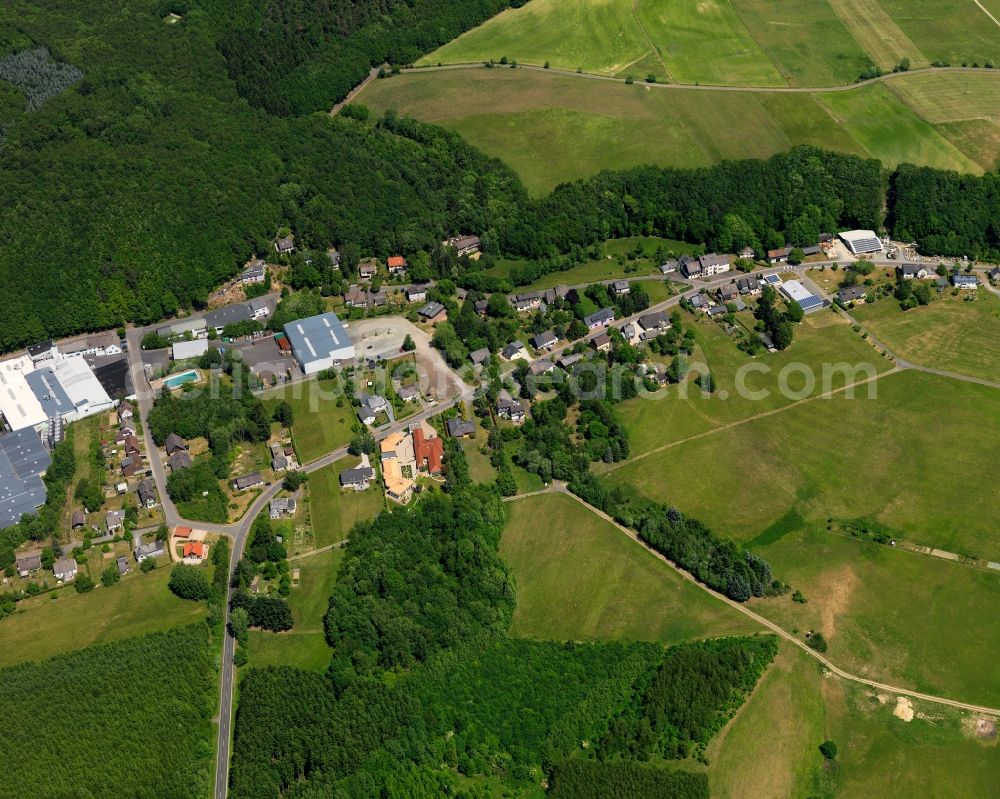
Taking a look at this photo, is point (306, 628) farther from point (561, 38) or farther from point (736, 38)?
point (736, 38)

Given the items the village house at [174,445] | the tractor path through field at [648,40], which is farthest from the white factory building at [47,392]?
the tractor path through field at [648,40]

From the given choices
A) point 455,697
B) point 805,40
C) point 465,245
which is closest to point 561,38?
point 805,40

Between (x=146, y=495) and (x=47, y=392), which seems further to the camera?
(x=47, y=392)

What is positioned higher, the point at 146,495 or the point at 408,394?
the point at 146,495

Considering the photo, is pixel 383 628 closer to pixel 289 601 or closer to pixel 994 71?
pixel 289 601

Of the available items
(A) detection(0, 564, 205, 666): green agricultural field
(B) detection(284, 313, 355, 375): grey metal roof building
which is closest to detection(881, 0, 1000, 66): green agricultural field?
(B) detection(284, 313, 355, 375): grey metal roof building

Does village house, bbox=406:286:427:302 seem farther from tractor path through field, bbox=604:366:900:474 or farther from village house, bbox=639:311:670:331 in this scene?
tractor path through field, bbox=604:366:900:474
